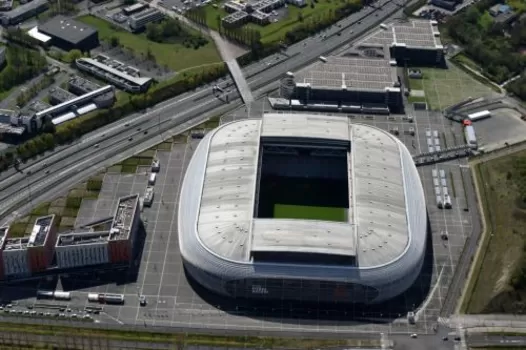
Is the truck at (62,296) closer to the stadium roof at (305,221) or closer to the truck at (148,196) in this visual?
the stadium roof at (305,221)

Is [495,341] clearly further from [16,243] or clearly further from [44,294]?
[16,243]

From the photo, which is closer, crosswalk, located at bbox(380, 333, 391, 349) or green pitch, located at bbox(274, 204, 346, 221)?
crosswalk, located at bbox(380, 333, 391, 349)

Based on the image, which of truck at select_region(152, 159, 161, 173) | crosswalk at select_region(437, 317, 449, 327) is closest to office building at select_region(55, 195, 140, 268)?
truck at select_region(152, 159, 161, 173)

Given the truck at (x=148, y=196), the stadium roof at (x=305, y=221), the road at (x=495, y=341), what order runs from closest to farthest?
the road at (x=495, y=341), the stadium roof at (x=305, y=221), the truck at (x=148, y=196)

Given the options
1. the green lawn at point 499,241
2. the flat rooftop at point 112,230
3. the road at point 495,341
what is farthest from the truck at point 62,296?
the road at point 495,341

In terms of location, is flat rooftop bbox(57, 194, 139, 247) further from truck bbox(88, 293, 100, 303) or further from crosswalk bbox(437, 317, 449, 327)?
crosswalk bbox(437, 317, 449, 327)

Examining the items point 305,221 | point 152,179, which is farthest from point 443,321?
point 152,179
